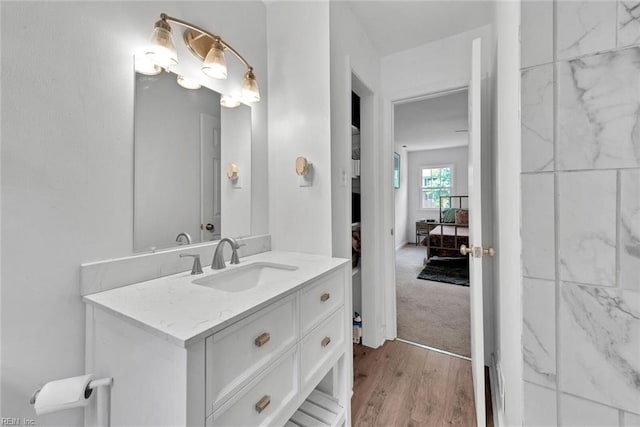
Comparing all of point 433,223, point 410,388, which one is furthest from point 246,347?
point 433,223

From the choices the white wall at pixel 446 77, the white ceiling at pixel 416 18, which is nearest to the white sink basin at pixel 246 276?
the white wall at pixel 446 77

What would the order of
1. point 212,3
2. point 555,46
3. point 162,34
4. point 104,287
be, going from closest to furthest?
point 555,46 < point 104,287 < point 162,34 < point 212,3

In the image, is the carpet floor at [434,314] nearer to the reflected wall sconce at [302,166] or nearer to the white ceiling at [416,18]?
the reflected wall sconce at [302,166]

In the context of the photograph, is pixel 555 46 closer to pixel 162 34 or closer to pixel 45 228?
pixel 162 34

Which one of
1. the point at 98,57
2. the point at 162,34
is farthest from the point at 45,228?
the point at 162,34

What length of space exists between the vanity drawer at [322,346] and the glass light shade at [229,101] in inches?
51.4

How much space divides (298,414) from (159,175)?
136 cm

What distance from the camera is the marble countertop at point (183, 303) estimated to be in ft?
2.26

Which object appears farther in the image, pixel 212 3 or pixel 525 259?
pixel 212 3

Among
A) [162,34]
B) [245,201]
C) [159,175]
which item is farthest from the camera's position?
[245,201]

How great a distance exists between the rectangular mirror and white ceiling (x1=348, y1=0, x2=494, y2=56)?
48.6 inches

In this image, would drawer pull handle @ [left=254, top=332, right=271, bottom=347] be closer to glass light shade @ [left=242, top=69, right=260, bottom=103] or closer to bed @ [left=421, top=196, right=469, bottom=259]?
glass light shade @ [left=242, top=69, right=260, bottom=103]

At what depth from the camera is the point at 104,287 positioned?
38.9 inches

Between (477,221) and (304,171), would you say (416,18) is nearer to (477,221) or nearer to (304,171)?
(304,171)
